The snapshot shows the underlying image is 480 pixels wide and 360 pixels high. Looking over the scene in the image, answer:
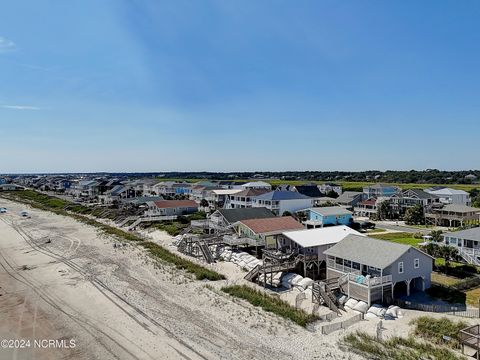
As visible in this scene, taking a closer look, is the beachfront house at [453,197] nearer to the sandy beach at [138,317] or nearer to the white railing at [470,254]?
the white railing at [470,254]

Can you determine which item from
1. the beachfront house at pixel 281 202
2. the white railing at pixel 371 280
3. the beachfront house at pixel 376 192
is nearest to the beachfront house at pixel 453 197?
the beachfront house at pixel 376 192

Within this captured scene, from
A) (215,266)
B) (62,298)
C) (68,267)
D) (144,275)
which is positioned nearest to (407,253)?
(215,266)

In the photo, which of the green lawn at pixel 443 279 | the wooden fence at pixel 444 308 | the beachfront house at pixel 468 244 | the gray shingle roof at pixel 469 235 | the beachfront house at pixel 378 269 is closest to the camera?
the wooden fence at pixel 444 308

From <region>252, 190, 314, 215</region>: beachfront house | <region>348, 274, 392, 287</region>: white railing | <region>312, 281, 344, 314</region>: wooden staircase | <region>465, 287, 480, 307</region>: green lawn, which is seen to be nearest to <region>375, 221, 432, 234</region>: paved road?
<region>252, 190, 314, 215</region>: beachfront house

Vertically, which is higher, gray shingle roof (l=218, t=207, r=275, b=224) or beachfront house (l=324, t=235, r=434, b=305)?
gray shingle roof (l=218, t=207, r=275, b=224)

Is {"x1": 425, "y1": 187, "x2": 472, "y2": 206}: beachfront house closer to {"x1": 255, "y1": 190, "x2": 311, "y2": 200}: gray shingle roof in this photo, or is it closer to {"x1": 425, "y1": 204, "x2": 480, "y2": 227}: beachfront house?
{"x1": 425, "y1": 204, "x2": 480, "y2": 227}: beachfront house

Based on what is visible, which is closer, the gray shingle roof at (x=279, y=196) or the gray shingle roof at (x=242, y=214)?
the gray shingle roof at (x=242, y=214)

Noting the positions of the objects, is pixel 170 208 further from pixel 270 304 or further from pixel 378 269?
pixel 378 269

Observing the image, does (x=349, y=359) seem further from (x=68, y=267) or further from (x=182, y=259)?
(x=68, y=267)
